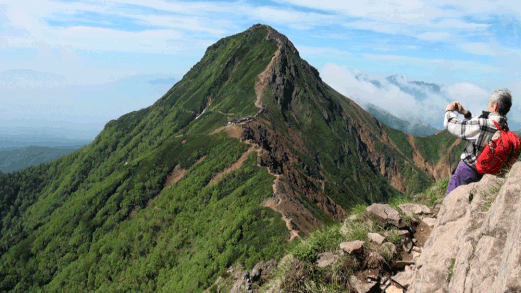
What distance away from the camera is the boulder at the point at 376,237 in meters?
9.18

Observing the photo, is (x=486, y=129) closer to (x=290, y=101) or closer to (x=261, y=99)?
Result: (x=261, y=99)

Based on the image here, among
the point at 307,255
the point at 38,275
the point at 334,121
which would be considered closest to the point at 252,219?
the point at 307,255

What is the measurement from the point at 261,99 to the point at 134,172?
56751 mm

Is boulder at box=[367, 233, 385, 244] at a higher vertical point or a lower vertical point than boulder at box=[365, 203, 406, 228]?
lower

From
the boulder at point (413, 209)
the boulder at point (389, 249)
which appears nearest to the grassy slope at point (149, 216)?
the boulder at point (413, 209)

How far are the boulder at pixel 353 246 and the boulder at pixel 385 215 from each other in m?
1.65

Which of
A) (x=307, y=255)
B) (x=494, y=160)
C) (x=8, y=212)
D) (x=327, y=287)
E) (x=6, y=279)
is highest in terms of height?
(x=494, y=160)

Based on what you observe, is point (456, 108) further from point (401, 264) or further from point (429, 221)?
point (401, 264)

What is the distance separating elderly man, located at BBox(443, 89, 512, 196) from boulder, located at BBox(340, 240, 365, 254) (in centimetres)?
376

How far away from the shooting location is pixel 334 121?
17700cm

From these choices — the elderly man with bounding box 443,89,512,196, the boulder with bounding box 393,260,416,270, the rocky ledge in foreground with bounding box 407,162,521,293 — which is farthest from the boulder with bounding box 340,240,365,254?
the elderly man with bounding box 443,89,512,196

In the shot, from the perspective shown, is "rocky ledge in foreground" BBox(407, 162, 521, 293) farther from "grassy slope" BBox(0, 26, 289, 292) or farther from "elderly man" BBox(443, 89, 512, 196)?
"grassy slope" BBox(0, 26, 289, 292)

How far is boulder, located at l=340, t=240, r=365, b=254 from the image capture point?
8750 mm

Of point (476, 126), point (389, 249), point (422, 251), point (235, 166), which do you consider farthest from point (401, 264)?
point (235, 166)
